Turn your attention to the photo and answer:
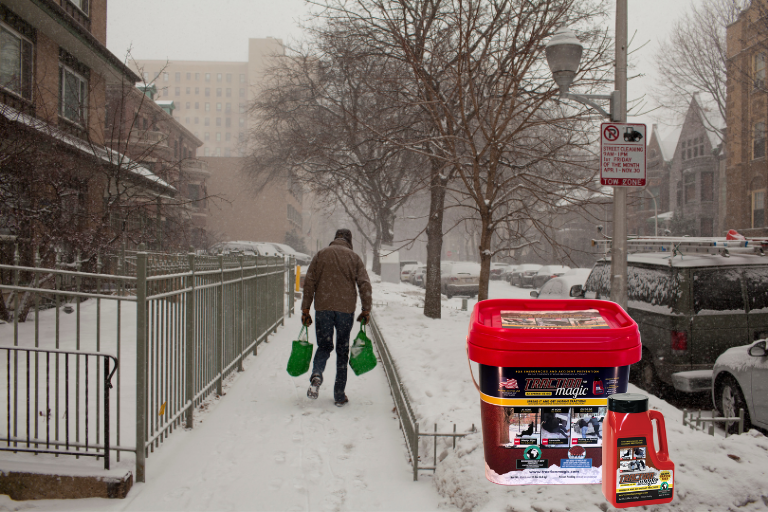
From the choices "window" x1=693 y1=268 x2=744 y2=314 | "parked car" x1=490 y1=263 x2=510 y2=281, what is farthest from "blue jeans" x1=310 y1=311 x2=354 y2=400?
"parked car" x1=490 y1=263 x2=510 y2=281

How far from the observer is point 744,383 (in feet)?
18.0

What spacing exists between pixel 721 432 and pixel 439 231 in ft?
26.1

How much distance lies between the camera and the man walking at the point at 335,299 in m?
5.96

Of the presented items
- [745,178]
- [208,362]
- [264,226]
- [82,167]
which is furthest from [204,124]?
[208,362]

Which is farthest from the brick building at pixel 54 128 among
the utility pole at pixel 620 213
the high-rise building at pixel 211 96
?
the high-rise building at pixel 211 96

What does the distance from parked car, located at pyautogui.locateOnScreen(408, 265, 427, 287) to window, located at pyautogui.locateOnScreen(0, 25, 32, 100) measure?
2251 cm

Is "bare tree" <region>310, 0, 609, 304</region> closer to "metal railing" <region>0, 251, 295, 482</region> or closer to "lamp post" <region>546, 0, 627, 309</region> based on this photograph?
"lamp post" <region>546, 0, 627, 309</region>

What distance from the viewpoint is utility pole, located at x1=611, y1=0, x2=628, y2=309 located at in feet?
18.9

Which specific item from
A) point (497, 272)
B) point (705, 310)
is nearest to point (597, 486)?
point (705, 310)

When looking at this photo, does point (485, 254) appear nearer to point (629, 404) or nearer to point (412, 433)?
point (412, 433)

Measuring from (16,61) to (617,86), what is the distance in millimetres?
13017

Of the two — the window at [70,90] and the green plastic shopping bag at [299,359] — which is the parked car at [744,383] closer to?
the green plastic shopping bag at [299,359]

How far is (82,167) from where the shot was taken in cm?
1199

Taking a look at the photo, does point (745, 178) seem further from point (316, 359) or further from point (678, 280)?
point (316, 359)
